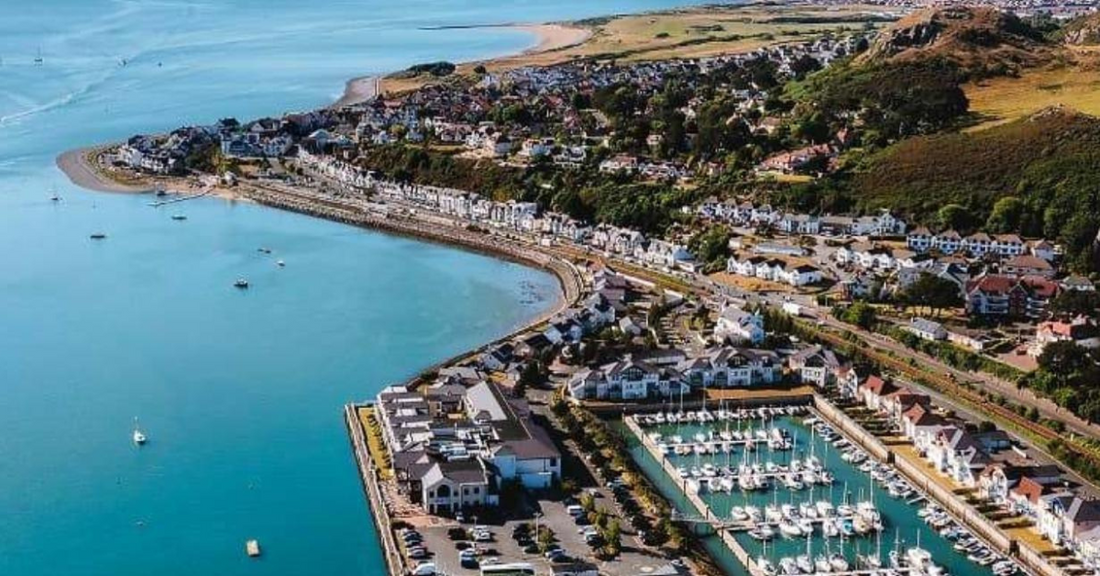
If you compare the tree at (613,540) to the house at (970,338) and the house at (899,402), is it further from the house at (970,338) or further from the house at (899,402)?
the house at (970,338)

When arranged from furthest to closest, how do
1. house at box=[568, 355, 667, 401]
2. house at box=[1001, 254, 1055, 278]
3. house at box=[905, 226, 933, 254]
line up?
1. house at box=[905, 226, 933, 254]
2. house at box=[1001, 254, 1055, 278]
3. house at box=[568, 355, 667, 401]

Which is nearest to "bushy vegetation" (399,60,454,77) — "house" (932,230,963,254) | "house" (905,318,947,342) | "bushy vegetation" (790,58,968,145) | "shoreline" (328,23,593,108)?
"shoreline" (328,23,593,108)

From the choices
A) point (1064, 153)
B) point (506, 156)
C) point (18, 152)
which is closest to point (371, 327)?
point (506, 156)

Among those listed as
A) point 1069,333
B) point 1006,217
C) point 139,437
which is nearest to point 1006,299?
point 1069,333

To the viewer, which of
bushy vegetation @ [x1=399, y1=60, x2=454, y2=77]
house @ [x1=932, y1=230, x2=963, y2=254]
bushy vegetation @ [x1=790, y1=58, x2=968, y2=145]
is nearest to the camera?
house @ [x1=932, y1=230, x2=963, y2=254]

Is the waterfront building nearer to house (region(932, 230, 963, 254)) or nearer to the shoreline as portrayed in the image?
house (region(932, 230, 963, 254))

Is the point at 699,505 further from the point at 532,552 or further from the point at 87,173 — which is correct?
the point at 87,173
